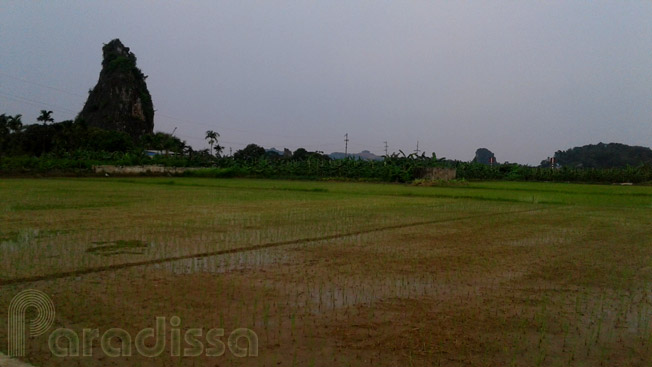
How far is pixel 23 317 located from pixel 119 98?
73.2 metres

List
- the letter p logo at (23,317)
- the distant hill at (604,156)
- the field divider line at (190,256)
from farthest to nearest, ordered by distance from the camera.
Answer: the distant hill at (604,156)
the field divider line at (190,256)
the letter p logo at (23,317)

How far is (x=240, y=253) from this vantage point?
22.5 feet

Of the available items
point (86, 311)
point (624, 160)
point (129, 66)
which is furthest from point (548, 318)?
point (129, 66)

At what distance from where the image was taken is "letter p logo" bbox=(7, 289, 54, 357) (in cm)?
327

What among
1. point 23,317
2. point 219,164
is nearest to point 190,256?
point 23,317

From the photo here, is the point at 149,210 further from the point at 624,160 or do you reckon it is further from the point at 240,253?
the point at 624,160

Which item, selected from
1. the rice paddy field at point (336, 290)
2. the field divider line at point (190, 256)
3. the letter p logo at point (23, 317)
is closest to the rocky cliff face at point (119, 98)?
the rice paddy field at point (336, 290)

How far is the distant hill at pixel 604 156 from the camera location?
66562 mm

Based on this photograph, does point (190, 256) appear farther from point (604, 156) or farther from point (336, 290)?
point (604, 156)

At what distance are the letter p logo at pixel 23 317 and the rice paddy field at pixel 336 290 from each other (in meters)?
0.06

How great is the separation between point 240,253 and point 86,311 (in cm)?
293

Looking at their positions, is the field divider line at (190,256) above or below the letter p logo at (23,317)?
above

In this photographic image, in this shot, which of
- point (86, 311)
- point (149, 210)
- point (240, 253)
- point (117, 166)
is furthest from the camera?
point (117, 166)

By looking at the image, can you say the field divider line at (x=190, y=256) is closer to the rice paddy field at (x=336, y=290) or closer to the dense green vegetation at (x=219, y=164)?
the rice paddy field at (x=336, y=290)
